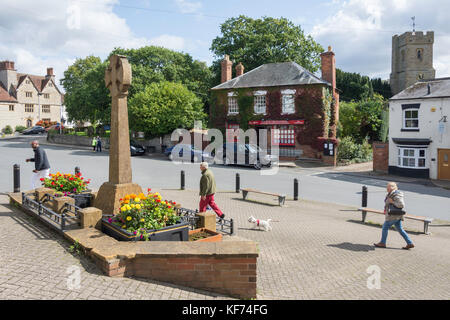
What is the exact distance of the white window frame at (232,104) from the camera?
35.6 meters

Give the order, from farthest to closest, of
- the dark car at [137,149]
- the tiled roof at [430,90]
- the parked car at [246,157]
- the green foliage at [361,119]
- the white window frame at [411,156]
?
the green foliage at [361,119]
the dark car at [137,149]
the parked car at [246,157]
the white window frame at [411,156]
the tiled roof at [430,90]

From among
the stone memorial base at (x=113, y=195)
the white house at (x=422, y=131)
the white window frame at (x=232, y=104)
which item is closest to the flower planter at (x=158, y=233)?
the stone memorial base at (x=113, y=195)

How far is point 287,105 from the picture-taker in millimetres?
33219

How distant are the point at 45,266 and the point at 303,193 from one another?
13.3 meters

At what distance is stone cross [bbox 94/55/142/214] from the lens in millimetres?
7883

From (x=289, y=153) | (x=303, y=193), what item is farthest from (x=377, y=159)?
(x=303, y=193)

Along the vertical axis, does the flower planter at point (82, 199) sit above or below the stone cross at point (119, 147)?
below

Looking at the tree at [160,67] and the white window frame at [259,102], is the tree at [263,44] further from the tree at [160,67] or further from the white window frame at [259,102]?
the white window frame at [259,102]

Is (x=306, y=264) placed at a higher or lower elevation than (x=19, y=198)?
lower

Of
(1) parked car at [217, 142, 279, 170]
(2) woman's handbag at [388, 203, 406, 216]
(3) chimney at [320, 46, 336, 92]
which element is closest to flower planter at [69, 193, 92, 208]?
(2) woman's handbag at [388, 203, 406, 216]

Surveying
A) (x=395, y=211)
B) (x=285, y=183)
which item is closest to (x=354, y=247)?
(x=395, y=211)
